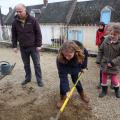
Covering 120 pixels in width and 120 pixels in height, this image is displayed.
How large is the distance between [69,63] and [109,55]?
86 centimetres

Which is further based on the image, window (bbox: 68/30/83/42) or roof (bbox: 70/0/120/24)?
roof (bbox: 70/0/120/24)

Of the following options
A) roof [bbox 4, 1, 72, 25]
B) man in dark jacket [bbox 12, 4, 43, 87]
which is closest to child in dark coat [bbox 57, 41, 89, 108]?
man in dark jacket [bbox 12, 4, 43, 87]

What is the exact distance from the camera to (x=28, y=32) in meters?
5.55

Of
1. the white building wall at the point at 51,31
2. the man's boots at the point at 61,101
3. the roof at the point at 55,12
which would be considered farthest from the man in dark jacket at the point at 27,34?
the roof at the point at 55,12

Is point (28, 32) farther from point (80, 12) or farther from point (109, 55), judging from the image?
point (80, 12)

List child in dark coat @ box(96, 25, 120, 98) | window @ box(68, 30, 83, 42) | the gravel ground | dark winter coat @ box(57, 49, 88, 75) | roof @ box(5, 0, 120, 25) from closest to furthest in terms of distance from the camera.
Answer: the gravel ground
dark winter coat @ box(57, 49, 88, 75)
child in dark coat @ box(96, 25, 120, 98)
window @ box(68, 30, 83, 42)
roof @ box(5, 0, 120, 25)

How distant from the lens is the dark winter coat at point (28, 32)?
5.50 m

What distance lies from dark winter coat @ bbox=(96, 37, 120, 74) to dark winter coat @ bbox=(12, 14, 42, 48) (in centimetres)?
149

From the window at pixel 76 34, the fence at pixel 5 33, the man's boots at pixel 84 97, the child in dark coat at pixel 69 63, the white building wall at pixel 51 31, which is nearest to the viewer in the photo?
the child in dark coat at pixel 69 63

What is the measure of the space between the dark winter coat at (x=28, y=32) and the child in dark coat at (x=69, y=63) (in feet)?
4.43

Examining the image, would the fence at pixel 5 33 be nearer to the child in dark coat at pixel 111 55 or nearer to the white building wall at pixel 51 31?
the white building wall at pixel 51 31

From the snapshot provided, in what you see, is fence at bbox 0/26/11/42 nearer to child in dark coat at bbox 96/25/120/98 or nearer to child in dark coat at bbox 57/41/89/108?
child in dark coat at bbox 96/25/120/98

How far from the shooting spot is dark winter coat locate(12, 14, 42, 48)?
217 inches

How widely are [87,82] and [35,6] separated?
72.3 feet
